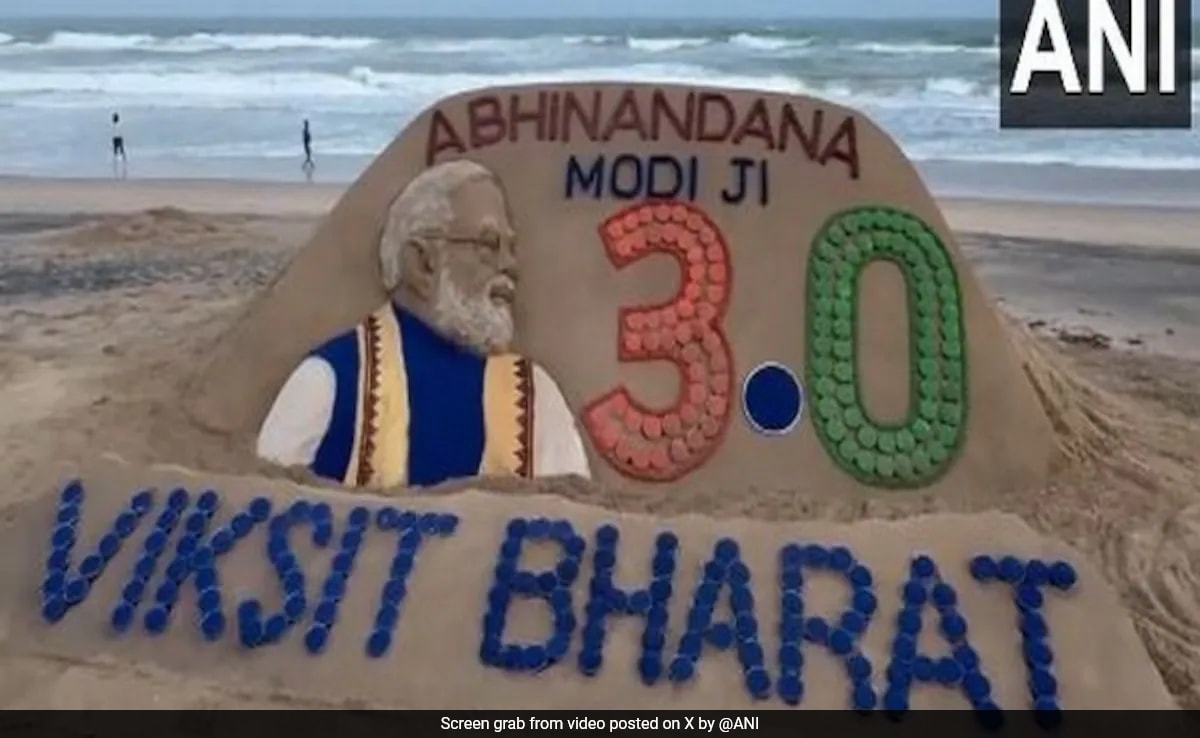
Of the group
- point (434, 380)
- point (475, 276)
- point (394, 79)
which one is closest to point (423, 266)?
point (475, 276)

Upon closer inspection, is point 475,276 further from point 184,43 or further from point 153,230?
point 184,43

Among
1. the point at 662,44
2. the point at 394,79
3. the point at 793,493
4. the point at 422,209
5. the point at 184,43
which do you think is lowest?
the point at 793,493

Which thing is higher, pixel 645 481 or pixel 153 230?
pixel 153 230

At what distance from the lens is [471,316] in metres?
5.35

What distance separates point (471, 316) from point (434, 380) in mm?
284

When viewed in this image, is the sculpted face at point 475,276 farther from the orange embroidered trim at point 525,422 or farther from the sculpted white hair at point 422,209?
the orange embroidered trim at point 525,422

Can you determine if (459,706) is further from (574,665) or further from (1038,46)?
(1038,46)

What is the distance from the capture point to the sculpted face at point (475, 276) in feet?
17.5

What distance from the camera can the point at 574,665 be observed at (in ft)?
13.5

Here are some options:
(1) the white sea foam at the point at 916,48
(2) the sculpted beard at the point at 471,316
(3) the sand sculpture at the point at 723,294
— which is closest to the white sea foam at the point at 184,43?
(1) the white sea foam at the point at 916,48

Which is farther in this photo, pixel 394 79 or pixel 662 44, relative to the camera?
pixel 662 44

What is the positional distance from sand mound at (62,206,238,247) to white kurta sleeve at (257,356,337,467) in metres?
7.49

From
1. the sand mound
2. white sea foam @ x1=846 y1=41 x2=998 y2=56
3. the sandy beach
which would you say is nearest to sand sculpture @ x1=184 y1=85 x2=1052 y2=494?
the sandy beach
